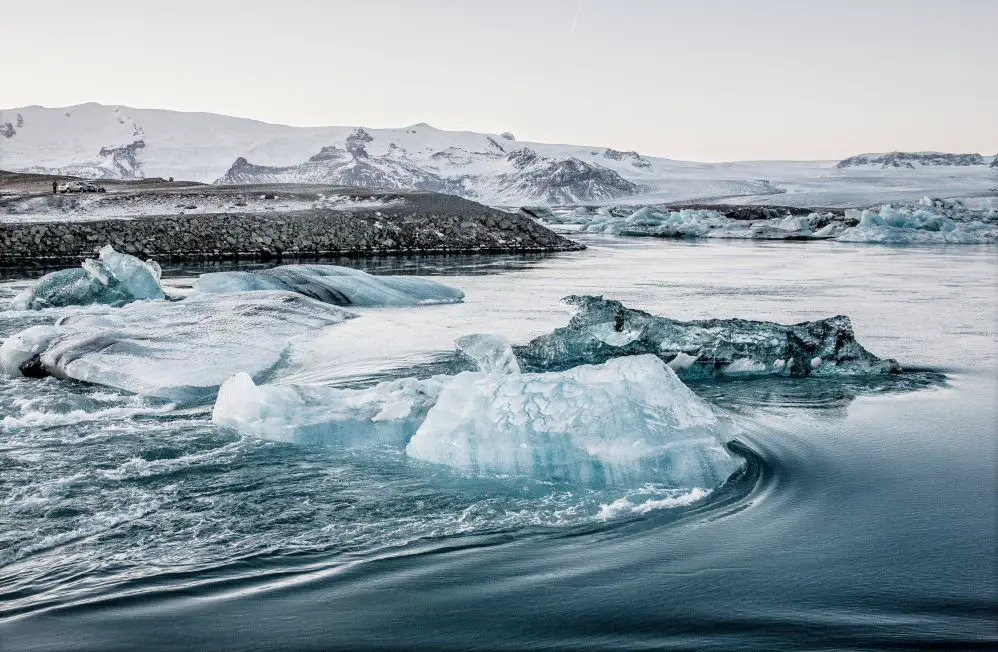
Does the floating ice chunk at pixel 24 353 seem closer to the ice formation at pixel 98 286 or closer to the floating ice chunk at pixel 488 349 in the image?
the floating ice chunk at pixel 488 349

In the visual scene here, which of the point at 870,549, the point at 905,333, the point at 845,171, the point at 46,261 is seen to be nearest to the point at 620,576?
the point at 870,549

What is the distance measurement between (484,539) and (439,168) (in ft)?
655

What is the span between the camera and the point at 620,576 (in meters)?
3.57

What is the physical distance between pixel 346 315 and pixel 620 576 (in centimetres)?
835

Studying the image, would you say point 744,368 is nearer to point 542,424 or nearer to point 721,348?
point 721,348

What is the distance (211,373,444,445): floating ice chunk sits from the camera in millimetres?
5480

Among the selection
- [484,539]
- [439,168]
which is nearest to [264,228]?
[484,539]

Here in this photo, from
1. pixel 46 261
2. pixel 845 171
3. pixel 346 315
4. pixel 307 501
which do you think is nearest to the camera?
pixel 307 501

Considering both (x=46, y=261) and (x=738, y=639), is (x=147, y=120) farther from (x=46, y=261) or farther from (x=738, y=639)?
(x=738, y=639)

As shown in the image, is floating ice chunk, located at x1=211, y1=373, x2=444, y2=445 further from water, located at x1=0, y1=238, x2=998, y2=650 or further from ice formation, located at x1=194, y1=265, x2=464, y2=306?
ice formation, located at x1=194, y1=265, x2=464, y2=306

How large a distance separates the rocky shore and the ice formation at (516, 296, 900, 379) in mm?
19060

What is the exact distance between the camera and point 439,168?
7854 inches

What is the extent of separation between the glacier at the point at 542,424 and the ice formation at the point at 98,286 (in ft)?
27.4

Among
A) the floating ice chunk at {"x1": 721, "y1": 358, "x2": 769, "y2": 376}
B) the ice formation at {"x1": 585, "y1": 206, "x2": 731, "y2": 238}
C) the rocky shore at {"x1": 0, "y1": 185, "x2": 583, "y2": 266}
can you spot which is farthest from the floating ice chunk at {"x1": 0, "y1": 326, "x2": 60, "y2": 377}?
the ice formation at {"x1": 585, "y1": 206, "x2": 731, "y2": 238}
